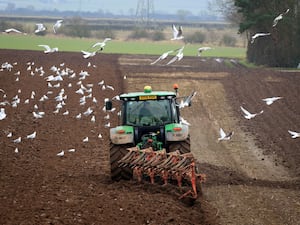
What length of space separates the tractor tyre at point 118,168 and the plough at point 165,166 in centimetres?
14

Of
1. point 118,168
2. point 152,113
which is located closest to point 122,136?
point 118,168

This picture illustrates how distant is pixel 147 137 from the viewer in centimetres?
1305

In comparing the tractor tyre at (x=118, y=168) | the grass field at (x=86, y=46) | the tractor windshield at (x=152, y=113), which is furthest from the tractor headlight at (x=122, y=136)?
the grass field at (x=86, y=46)

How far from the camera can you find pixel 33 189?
12.0 meters

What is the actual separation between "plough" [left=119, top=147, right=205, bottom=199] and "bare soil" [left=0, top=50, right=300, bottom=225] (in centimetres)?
25

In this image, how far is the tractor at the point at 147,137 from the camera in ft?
39.9

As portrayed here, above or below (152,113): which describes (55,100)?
below

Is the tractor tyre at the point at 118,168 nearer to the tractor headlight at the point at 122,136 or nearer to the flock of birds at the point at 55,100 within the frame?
the tractor headlight at the point at 122,136

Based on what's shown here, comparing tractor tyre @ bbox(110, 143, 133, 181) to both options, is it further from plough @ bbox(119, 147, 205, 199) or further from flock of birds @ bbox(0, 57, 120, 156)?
flock of birds @ bbox(0, 57, 120, 156)

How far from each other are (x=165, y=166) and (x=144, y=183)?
0.80 metres

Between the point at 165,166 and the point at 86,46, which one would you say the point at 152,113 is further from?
the point at 86,46

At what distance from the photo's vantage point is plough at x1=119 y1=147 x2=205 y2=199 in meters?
11.5

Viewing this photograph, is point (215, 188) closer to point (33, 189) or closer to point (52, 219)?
point (33, 189)

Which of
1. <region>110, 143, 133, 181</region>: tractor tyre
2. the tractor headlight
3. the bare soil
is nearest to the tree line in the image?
the bare soil
